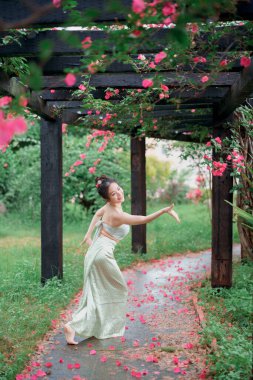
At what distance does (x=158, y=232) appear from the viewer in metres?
13.2

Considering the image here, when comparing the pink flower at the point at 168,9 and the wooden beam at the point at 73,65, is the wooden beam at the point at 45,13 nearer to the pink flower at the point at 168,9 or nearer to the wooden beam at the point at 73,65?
the pink flower at the point at 168,9

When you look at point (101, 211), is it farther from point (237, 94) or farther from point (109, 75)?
point (237, 94)

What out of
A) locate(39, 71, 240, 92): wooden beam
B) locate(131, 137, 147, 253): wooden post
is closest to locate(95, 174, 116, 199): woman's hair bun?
locate(39, 71, 240, 92): wooden beam

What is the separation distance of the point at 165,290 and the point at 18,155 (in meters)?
9.80

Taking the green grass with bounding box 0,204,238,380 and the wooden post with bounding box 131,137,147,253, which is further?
the wooden post with bounding box 131,137,147,253

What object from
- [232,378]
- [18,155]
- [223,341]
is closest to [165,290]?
[223,341]

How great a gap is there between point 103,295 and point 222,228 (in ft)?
6.96

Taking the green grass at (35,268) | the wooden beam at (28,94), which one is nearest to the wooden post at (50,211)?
the green grass at (35,268)

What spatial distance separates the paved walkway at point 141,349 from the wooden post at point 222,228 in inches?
Answer: 20.8

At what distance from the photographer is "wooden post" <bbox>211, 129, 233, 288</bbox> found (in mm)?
6969

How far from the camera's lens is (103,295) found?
217 inches

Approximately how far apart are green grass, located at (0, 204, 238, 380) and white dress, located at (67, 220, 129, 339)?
49 centimetres

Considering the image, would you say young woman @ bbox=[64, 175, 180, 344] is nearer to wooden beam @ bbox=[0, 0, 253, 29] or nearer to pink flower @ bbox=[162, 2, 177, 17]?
wooden beam @ bbox=[0, 0, 253, 29]

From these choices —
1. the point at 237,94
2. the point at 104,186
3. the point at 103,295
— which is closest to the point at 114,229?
the point at 104,186
